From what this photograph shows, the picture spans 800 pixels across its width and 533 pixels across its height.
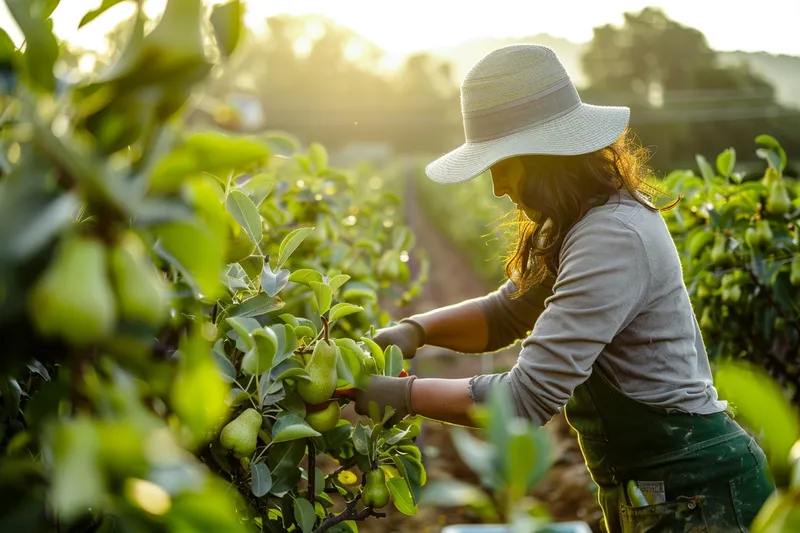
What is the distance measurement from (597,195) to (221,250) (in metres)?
1.33

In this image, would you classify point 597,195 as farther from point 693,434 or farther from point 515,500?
point 515,500

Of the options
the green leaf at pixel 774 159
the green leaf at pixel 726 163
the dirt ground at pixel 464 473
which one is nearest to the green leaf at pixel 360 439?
the green leaf at pixel 774 159

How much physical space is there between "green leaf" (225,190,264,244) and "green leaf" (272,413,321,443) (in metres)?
0.30

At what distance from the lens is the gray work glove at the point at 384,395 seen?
150 centimetres

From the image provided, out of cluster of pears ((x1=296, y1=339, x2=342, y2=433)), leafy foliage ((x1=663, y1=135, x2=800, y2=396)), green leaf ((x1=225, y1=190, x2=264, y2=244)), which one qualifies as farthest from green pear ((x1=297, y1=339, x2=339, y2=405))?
leafy foliage ((x1=663, y1=135, x2=800, y2=396))

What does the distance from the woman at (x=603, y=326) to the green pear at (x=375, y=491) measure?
0.55 feet

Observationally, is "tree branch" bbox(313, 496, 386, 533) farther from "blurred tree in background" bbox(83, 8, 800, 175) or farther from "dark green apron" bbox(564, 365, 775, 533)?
"blurred tree in background" bbox(83, 8, 800, 175)

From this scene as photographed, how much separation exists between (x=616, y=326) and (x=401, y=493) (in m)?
0.53

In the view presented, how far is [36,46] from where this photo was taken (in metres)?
0.62

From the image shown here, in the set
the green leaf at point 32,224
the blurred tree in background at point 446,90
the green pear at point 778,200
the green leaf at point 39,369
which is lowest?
the blurred tree in background at point 446,90

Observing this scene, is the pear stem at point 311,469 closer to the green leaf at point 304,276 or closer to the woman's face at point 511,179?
the green leaf at point 304,276

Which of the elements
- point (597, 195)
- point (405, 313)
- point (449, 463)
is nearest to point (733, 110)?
point (405, 313)

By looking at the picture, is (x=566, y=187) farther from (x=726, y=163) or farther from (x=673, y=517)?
(x=726, y=163)

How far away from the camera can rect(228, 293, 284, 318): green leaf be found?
1.32 meters
